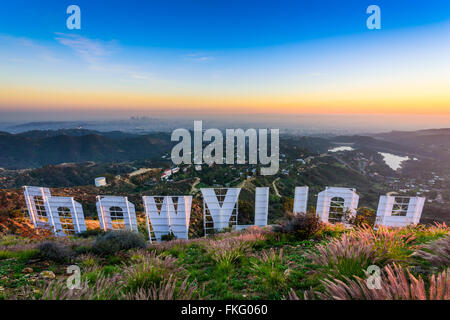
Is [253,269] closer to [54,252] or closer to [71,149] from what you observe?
[54,252]

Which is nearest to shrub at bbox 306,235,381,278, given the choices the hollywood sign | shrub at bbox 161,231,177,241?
the hollywood sign

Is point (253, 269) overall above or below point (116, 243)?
above

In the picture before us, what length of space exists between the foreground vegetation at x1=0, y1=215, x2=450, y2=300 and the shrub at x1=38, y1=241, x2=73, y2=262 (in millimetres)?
18

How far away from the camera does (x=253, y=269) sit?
3.29m

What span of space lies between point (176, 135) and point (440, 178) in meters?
62.0

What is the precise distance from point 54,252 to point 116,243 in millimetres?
1265

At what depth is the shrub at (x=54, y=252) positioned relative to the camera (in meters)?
4.50

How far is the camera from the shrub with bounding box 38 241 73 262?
450 centimetres

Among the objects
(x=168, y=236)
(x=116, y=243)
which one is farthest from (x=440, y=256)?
(x=168, y=236)

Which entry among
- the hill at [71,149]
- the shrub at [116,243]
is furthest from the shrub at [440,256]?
Answer: the hill at [71,149]

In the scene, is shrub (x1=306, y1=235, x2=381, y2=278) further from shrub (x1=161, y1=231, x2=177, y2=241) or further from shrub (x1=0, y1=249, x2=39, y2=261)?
→ shrub (x1=161, y1=231, x2=177, y2=241)

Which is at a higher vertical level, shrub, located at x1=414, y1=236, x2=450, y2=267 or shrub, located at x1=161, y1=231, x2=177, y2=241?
shrub, located at x1=414, y1=236, x2=450, y2=267
